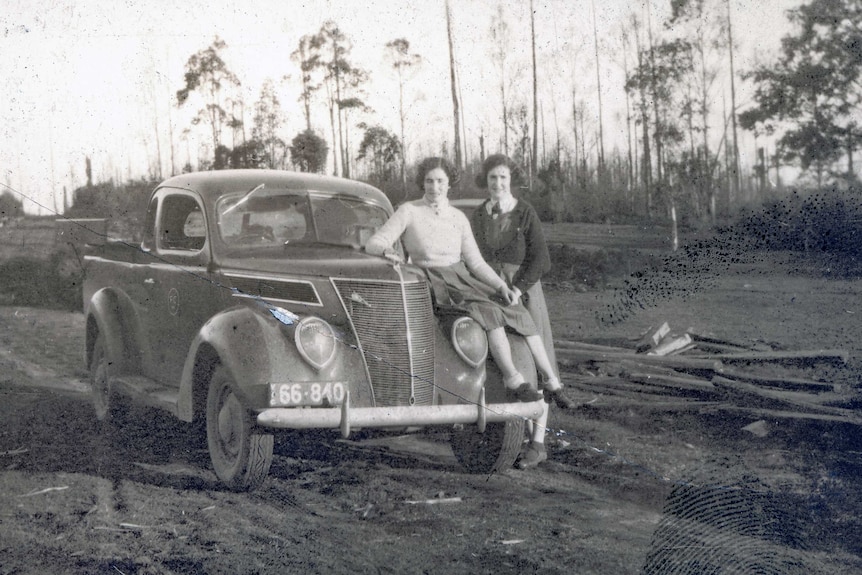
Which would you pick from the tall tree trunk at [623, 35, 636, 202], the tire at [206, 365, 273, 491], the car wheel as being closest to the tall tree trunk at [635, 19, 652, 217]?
the tall tree trunk at [623, 35, 636, 202]

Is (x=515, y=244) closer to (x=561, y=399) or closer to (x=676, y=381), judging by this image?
(x=561, y=399)

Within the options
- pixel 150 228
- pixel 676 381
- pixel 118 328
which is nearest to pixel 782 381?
pixel 676 381

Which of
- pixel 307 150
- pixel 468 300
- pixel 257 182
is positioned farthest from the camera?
pixel 307 150

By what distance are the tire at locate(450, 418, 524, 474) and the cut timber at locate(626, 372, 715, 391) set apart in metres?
2.71

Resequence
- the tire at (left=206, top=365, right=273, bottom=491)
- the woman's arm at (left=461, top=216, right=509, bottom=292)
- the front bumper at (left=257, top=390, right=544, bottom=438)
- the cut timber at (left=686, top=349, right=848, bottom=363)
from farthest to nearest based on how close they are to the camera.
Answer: the cut timber at (left=686, top=349, right=848, bottom=363) → the woman's arm at (left=461, top=216, right=509, bottom=292) → the tire at (left=206, top=365, right=273, bottom=491) → the front bumper at (left=257, top=390, right=544, bottom=438)

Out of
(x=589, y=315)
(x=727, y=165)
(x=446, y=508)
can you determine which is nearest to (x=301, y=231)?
(x=446, y=508)

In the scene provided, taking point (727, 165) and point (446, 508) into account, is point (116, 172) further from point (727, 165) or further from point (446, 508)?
point (727, 165)

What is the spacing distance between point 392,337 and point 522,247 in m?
1.19

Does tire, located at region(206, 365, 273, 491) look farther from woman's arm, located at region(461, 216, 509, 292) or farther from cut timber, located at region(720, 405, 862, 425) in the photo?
cut timber, located at region(720, 405, 862, 425)

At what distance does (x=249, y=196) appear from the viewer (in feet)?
17.4

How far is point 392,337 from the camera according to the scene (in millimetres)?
4574

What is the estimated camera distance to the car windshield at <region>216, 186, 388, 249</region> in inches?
206

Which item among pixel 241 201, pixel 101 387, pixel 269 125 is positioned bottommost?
pixel 101 387

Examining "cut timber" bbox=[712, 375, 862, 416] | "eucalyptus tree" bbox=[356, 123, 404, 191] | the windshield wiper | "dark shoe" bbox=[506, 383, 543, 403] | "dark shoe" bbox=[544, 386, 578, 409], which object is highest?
"eucalyptus tree" bbox=[356, 123, 404, 191]
